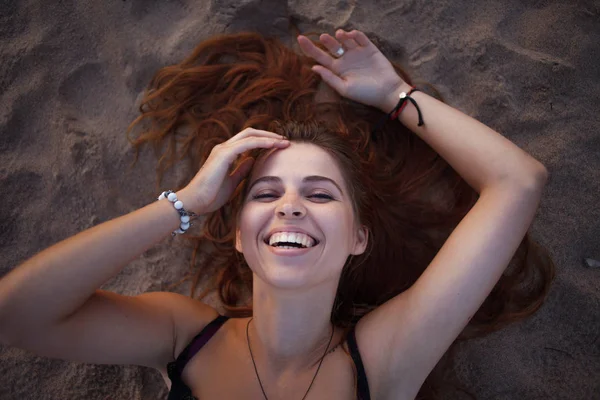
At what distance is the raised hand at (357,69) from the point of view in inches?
114

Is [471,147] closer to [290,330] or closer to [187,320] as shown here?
[290,330]

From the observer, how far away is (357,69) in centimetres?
298

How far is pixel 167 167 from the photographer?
124 inches

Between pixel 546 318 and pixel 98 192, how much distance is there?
2881mm

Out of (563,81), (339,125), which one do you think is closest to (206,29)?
(339,125)

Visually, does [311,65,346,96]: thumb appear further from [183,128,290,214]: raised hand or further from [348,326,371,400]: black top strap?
[348,326,371,400]: black top strap

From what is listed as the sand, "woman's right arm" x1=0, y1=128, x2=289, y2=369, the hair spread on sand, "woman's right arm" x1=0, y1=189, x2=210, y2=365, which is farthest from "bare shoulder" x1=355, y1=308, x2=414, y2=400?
"woman's right arm" x1=0, y1=189, x2=210, y2=365

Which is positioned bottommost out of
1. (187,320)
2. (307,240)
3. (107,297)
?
(187,320)

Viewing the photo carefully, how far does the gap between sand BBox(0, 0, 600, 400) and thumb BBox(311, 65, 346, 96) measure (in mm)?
376

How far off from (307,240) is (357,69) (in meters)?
1.29

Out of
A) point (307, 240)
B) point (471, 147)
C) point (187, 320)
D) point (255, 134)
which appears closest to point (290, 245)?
point (307, 240)

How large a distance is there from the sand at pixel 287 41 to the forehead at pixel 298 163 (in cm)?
100

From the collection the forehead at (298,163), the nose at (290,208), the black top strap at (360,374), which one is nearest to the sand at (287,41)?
the black top strap at (360,374)

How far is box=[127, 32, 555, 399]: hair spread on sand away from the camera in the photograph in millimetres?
2959
